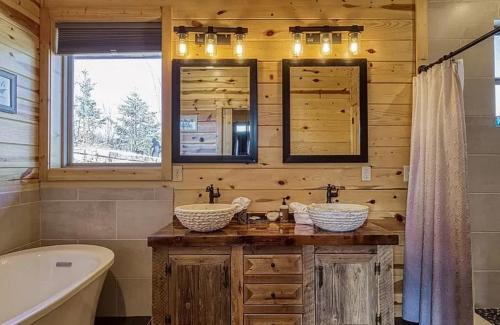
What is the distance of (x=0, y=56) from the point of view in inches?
80.9

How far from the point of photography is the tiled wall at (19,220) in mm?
2100

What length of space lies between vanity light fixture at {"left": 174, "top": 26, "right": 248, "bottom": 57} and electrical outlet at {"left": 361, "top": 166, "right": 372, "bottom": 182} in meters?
1.28

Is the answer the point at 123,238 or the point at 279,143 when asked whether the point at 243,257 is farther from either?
the point at 123,238

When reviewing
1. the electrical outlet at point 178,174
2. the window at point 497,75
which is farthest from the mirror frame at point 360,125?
the window at point 497,75

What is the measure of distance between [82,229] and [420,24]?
9.87 ft

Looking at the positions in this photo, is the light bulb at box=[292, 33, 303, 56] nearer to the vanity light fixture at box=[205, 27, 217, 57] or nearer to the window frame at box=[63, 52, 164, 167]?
the vanity light fixture at box=[205, 27, 217, 57]

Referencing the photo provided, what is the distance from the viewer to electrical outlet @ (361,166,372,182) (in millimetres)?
2416

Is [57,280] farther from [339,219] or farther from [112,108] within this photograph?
[339,219]

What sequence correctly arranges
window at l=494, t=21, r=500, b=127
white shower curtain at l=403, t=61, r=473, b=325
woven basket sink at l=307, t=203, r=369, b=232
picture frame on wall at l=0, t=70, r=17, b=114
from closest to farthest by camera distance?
white shower curtain at l=403, t=61, r=473, b=325 < woven basket sink at l=307, t=203, r=369, b=232 < picture frame on wall at l=0, t=70, r=17, b=114 < window at l=494, t=21, r=500, b=127

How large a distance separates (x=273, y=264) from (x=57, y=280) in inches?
56.0

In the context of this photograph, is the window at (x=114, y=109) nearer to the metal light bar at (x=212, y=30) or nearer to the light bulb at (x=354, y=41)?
the metal light bar at (x=212, y=30)

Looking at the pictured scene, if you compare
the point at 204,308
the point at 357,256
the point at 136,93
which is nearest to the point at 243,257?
the point at 204,308

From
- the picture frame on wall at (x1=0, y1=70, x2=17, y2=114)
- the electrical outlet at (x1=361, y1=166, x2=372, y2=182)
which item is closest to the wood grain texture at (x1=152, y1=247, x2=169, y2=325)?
the picture frame on wall at (x1=0, y1=70, x2=17, y2=114)

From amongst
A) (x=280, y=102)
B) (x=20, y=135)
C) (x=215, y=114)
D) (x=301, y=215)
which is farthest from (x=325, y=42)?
(x=20, y=135)
